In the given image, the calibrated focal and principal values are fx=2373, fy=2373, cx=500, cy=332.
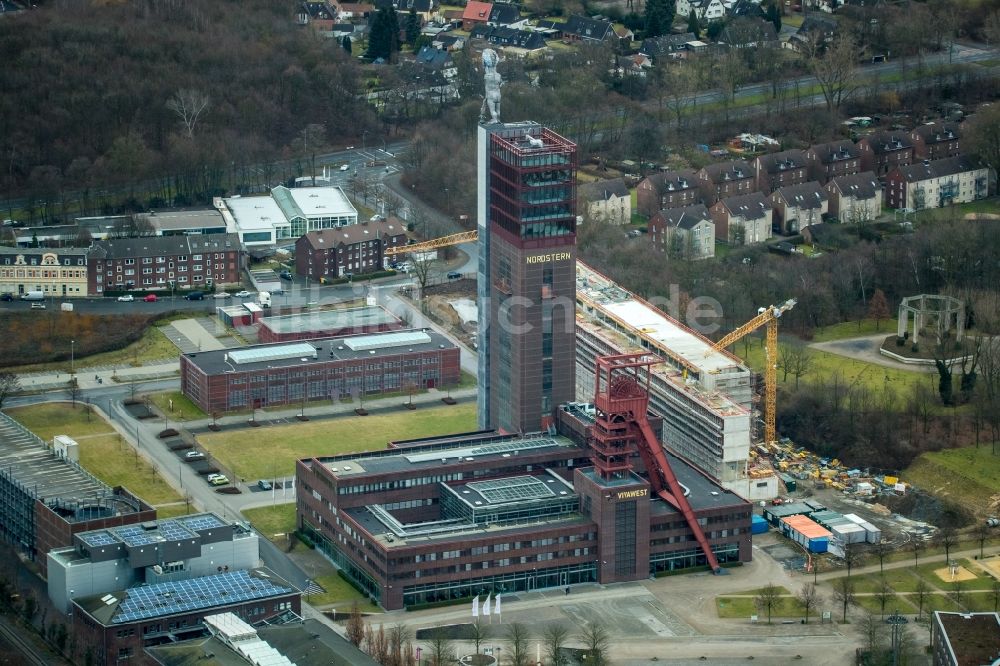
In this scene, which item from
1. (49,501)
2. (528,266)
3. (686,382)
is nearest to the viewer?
(49,501)

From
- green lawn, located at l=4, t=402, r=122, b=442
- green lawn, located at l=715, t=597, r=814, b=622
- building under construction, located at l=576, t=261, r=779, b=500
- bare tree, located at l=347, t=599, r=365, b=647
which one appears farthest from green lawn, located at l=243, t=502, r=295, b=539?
green lawn, located at l=715, t=597, r=814, b=622

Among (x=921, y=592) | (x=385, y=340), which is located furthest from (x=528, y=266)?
(x=921, y=592)

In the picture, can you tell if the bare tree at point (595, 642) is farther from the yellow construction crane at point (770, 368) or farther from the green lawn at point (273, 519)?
the yellow construction crane at point (770, 368)

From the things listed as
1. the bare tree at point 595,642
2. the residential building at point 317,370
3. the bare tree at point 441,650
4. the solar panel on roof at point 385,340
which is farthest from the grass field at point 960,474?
the solar panel on roof at point 385,340

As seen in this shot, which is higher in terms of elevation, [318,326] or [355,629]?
[318,326]

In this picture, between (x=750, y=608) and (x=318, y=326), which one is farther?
(x=318, y=326)

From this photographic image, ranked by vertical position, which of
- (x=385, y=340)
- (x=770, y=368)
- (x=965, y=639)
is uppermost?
(x=770, y=368)

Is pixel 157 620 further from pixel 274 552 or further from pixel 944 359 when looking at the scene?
pixel 944 359

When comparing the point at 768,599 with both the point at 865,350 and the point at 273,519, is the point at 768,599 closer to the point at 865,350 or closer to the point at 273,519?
the point at 273,519

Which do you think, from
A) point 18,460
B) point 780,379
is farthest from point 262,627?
point 780,379
